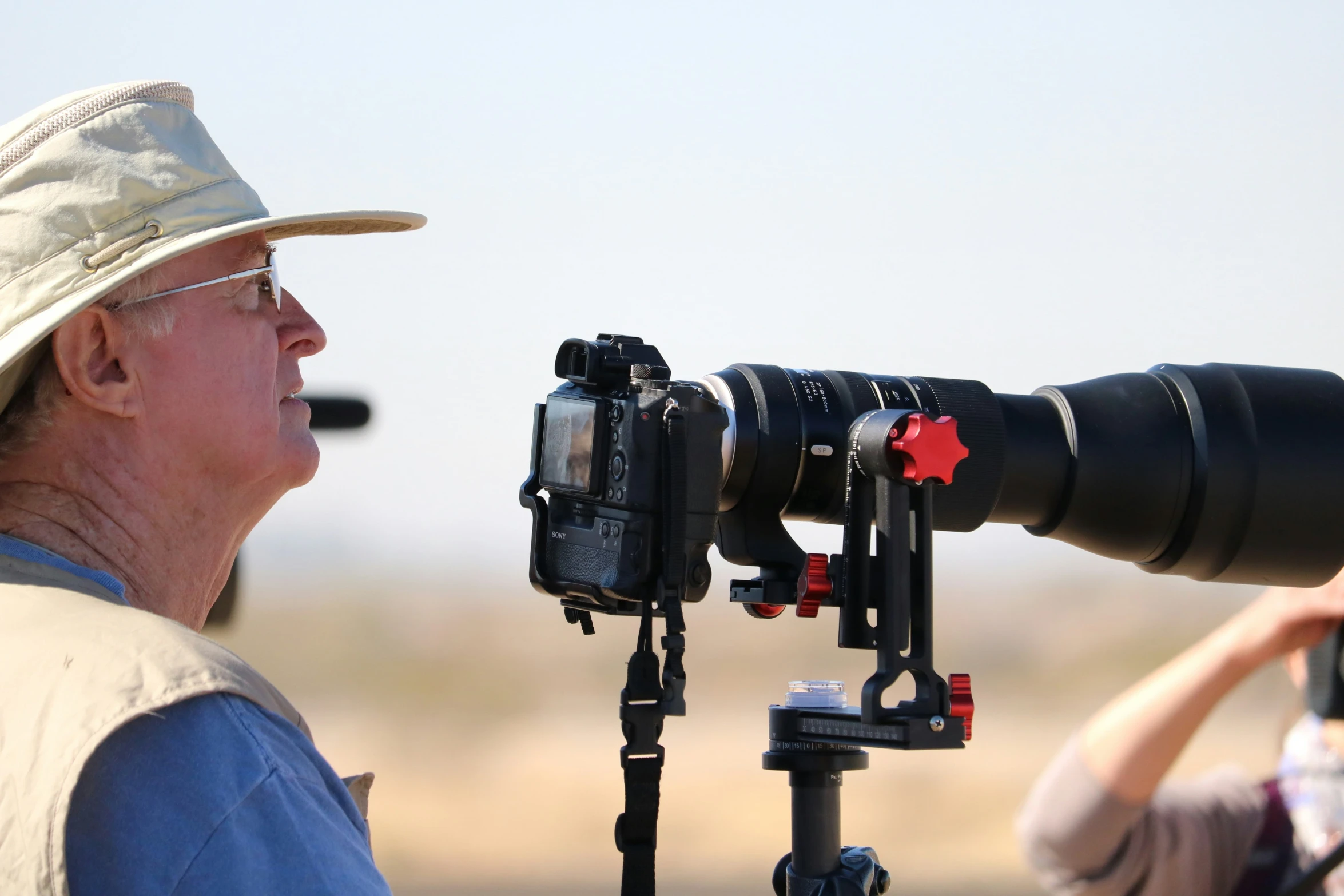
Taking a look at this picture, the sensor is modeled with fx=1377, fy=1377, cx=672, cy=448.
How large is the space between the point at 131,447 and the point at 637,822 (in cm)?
88

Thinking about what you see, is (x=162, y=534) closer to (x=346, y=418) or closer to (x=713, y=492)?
(x=713, y=492)

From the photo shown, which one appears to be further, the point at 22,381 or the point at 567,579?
the point at 567,579

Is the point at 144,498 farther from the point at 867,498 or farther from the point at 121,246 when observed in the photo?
the point at 867,498

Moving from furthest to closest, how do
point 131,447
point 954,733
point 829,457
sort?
point 829,457
point 954,733
point 131,447

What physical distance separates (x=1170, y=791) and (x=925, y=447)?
39.9 inches

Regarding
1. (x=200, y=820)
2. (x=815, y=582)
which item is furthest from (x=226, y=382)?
(x=815, y=582)

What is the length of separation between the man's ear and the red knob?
110 centimetres

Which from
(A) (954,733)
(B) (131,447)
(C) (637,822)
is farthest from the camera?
(A) (954,733)

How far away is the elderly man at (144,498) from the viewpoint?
125 cm

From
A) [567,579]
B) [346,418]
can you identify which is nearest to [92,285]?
[567,579]

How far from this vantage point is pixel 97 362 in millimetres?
1695

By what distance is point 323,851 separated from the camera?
1.28 m

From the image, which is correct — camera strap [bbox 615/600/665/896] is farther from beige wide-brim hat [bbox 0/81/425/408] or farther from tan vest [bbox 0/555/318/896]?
beige wide-brim hat [bbox 0/81/425/408]

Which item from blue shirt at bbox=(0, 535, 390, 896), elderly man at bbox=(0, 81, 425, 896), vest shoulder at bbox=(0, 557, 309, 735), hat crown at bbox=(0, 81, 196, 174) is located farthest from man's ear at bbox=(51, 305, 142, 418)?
blue shirt at bbox=(0, 535, 390, 896)
